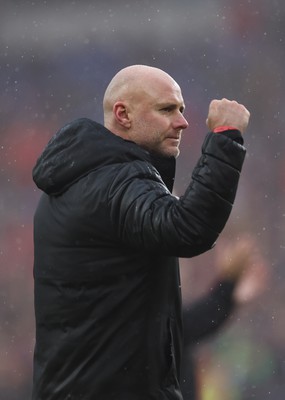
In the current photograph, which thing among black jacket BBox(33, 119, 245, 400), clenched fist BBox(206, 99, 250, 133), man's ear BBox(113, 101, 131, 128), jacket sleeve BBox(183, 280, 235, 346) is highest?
clenched fist BBox(206, 99, 250, 133)

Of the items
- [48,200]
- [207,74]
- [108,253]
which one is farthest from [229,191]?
[207,74]

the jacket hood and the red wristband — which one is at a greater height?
the red wristband

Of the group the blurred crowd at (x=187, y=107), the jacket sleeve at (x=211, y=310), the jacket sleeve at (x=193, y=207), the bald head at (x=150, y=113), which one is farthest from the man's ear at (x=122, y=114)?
the jacket sleeve at (x=211, y=310)

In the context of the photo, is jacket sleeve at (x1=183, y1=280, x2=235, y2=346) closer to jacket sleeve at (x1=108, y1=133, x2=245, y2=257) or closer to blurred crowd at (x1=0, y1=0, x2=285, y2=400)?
blurred crowd at (x1=0, y1=0, x2=285, y2=400)

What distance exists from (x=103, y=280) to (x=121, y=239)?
13 cm

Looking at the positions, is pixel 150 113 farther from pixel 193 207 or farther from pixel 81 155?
pixel 193 207

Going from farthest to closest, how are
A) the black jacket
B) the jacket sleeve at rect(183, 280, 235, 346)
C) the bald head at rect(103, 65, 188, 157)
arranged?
the jacket sleeve at rect(183, 280, 235, 346)
the bald head at rect(103, 65, 188, 157)
the black jacket

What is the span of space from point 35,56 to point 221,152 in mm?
3386

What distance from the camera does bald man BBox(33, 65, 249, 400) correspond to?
1.99 meters

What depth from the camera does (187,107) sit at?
5.11 metres

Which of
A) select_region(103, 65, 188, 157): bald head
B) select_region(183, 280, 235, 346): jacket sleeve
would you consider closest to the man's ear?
select_region(103, 65, 188, 157): bald head

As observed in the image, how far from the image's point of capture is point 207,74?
5117mm

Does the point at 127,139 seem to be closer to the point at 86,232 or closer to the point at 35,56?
the point at 86,232

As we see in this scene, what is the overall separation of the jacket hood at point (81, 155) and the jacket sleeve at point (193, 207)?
18 centimetres
